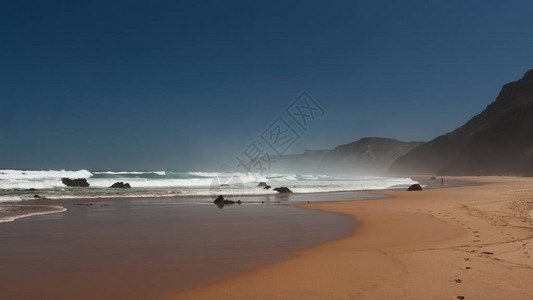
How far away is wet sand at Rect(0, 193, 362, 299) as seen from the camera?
483 cm

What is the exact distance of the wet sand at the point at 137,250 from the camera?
4.83 metres

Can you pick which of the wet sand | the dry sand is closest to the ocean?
the wet sand

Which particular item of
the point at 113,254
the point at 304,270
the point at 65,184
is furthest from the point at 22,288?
the point at 65,184

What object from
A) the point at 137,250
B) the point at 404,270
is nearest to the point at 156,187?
the point at 137,250

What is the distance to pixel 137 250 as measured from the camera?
23.0ft

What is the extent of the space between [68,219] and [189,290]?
28.4 ft

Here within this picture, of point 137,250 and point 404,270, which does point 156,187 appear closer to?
point 137,250

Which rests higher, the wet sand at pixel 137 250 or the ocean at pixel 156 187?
the ocean at pixel 156 187

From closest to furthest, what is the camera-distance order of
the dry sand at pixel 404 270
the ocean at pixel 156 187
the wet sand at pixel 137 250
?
the dry sand at pixel 404 270 → the wet sand at pixel 137 250 → the ocean at pixel 156 187

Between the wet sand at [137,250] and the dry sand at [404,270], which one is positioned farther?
the wet sand at [137,250]

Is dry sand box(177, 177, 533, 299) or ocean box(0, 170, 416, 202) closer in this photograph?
dry sand box(177, 177, 533, 299)

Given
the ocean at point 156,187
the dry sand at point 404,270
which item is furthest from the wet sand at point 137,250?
the ocean at point 156,187

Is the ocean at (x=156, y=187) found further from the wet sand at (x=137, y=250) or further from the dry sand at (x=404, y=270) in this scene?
the dry sand at (x=404, y=270)

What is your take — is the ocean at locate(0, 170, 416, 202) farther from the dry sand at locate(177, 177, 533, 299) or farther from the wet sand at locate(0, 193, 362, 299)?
the dry sand at locate(177, 177, 533, 299)
